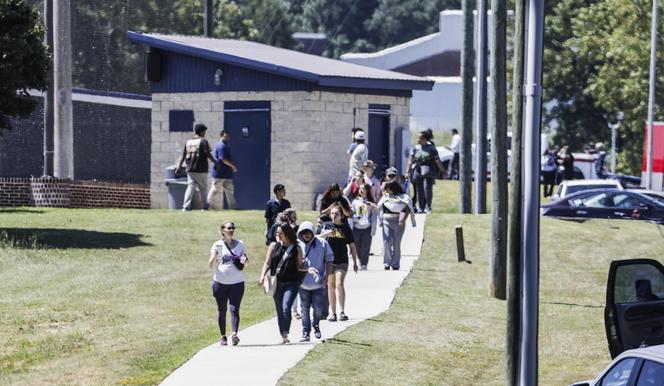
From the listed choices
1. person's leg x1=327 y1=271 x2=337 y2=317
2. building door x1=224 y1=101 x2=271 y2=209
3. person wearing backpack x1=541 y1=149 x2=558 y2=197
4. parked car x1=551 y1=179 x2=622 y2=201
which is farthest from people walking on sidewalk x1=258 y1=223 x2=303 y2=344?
person wearing backpack x1=541 y1=149 x2=558 y2=197

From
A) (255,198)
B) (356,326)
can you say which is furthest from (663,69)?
(356,326)

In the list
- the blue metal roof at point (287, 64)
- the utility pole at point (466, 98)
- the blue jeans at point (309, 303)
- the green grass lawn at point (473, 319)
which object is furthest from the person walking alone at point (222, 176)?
the blue jeans at point (309, 303)

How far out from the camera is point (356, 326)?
21969 millimetres

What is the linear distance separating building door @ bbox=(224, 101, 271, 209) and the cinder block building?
0.08 feet

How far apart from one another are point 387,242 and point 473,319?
3.27 m

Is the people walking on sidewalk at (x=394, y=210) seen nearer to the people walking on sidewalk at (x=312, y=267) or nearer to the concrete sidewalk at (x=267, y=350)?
the concrete sidewalk at (x=267, y=350)

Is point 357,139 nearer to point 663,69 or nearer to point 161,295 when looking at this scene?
point 161,295

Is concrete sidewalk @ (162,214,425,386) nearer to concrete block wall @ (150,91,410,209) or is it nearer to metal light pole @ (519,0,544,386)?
metal light pole @ (519,0,544,386)

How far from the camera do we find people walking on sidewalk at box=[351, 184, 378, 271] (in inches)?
1025

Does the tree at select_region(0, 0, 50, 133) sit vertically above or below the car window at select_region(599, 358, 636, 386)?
above

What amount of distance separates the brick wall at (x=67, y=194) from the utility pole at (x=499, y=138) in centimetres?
1343

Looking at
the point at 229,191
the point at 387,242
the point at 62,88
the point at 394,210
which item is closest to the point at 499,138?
the point at 394,210

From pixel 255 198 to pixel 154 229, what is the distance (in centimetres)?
510

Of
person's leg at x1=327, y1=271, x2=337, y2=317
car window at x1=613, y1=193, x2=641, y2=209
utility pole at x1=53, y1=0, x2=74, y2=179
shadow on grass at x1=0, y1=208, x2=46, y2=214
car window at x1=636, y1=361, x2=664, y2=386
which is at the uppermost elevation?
utility pole at x1=53, y1=0, x2=74, y2=179
